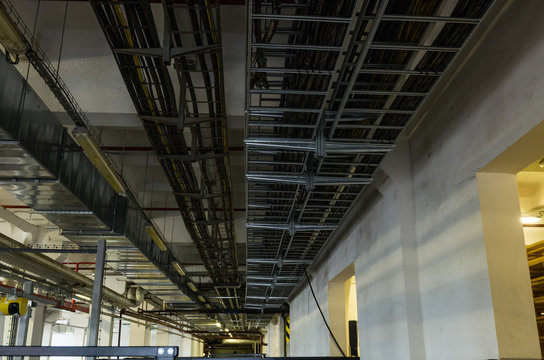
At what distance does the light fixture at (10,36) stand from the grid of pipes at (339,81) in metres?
1.81

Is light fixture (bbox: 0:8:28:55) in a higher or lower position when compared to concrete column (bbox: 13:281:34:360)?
higher

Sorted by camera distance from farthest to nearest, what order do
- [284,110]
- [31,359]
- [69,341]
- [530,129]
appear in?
[69,341], [31,359], [284,110], [530,129]

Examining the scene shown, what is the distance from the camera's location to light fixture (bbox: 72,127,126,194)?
490cm

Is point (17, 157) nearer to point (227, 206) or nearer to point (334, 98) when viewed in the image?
point (334, 98)

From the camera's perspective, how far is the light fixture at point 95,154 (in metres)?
4.90

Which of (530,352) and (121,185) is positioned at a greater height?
(121,185)

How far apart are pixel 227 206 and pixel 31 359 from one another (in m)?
7.17

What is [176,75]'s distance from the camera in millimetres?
6184

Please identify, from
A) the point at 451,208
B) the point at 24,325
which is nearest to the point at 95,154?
the point at 451,208

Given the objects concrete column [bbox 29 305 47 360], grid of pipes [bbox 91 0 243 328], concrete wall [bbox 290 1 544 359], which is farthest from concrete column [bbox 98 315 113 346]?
concrete wall [bbox 290 1 544 359]

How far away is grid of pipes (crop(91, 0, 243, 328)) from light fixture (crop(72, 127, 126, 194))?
0.60 m

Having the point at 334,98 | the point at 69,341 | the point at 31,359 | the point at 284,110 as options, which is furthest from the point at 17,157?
the point at 69,341

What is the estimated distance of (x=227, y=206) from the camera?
8828 mm

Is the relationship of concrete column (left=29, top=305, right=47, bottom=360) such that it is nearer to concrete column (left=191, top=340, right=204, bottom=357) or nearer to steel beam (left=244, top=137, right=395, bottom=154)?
steel beam (left=244, top=137, right=395, bottom=154)
